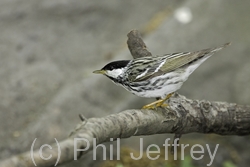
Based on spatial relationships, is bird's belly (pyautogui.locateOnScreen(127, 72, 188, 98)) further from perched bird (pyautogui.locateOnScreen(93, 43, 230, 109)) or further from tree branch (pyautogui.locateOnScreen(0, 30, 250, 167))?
tree branch (pyautogui.locateOnScreen(0, 30, 250, 167))

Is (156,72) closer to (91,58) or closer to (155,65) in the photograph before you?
(155,65)

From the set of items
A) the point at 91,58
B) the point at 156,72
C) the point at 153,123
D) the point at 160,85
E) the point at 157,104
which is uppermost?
the point at 91,58

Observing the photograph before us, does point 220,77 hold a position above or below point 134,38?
Result: below

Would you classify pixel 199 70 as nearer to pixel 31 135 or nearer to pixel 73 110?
pixel 73 110

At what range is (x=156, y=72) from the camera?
4496 millimetres

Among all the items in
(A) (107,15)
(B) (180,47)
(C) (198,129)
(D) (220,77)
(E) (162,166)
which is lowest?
(E) (162,166)

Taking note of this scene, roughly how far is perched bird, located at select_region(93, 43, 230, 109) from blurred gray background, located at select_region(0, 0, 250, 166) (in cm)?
168

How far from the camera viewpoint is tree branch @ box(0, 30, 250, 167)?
2.53 metres

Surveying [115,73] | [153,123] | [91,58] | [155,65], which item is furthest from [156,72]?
[91,58]

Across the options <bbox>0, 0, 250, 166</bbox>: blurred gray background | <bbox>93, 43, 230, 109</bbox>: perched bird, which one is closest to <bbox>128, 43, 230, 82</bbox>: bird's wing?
<bbox>93, 43, 230, 109</bbox>: perched bird

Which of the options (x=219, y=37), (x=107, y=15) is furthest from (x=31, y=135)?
(x=219, y=37)

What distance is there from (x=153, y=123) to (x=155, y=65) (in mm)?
924

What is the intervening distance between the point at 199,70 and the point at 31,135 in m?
2.42

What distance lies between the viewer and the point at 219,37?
6.64m
